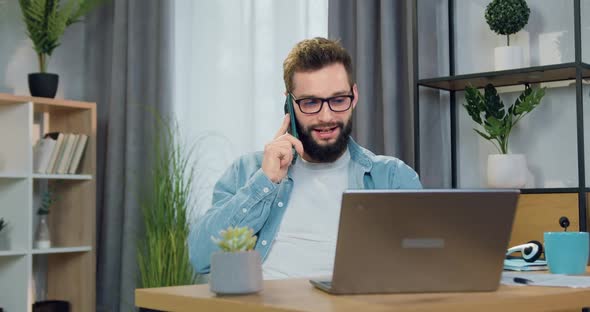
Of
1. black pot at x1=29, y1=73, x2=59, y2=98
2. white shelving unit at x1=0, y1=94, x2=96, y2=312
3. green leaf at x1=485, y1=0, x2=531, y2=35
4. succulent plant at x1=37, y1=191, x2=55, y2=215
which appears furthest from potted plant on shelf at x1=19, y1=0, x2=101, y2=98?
green leaf at x1=485, y1=0, x2=531, y2=35

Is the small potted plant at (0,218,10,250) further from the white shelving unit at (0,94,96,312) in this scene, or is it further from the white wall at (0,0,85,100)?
the white wall at (0,0,85,100)

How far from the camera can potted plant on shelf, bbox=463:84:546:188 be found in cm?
266

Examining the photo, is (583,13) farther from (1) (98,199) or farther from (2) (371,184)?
(1) (98,199)

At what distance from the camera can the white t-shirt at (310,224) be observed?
2.08 metres

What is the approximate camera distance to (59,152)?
3.82m

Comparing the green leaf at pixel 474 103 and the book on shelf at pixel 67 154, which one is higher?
the green leaf at pixel 474 103

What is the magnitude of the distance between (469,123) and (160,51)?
1661mm

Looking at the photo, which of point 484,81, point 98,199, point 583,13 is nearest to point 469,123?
point 484,81

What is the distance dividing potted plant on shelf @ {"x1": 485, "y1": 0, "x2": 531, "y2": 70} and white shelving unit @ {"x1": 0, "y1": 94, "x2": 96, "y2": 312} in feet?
6.94

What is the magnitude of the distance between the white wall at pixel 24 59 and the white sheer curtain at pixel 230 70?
2.44 feet

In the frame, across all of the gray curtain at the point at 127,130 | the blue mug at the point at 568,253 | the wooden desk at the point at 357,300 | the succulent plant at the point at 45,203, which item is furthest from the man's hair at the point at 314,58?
the succulent plant at the point at 45,203

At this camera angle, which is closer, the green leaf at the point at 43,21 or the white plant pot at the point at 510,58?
the white plant pot at the point at 510,58

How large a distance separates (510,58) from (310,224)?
1031mm

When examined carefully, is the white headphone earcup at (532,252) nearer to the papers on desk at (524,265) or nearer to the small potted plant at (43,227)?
the papers on desk at (524,265)
